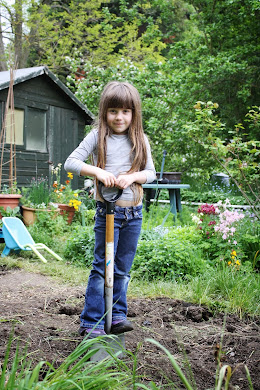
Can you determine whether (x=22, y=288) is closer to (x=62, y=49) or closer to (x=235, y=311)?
(x=235, y=311)

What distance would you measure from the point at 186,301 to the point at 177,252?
2.93 ft

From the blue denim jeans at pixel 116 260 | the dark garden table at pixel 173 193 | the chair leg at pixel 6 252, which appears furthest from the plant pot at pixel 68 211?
the blue denim jeans at pixel 116 260

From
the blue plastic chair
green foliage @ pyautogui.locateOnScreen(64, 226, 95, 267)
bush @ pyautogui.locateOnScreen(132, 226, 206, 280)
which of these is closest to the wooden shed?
the blue plastic chair

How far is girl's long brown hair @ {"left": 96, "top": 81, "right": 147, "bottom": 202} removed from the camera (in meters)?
2.24

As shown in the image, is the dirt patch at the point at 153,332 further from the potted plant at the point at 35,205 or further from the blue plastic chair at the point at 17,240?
the potted plant at the point at 35,205

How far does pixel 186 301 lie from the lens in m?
3.14

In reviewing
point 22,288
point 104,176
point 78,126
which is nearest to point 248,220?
point 22,288

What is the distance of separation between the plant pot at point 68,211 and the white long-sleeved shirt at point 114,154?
4.83 meters

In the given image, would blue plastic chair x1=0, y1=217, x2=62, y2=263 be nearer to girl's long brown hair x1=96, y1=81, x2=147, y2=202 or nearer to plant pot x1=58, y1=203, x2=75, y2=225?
plant pot x1=58, y1=203, x2=75, y2=225

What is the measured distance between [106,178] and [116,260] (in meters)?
A: 0.53

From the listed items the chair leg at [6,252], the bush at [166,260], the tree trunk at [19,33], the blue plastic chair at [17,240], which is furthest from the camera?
the tree trunk at [19,33]

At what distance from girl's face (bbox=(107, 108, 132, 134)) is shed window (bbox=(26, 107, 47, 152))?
6.73 metres

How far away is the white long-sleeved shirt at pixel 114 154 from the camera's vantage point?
89.9 inches

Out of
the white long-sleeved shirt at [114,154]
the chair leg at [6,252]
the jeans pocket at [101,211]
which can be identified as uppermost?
the white long-sleeved shirt at [114,154]
